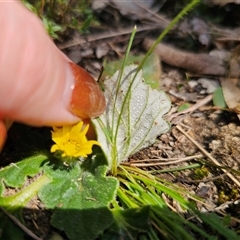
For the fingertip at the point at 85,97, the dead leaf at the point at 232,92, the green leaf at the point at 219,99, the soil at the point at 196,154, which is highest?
the fingertip at the point at 85,97

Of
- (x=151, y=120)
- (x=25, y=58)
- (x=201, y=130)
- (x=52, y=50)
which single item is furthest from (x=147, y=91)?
(x=25, y=58)

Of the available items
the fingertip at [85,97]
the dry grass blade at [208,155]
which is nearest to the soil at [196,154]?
the dry grass blade at [208,155]

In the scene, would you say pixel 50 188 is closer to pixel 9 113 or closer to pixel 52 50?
pixel 9 113

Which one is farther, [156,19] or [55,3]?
[156,19]

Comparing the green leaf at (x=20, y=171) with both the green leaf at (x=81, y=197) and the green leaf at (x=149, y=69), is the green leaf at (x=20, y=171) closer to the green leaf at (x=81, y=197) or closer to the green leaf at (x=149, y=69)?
the green leaf at (x=81, y=197)

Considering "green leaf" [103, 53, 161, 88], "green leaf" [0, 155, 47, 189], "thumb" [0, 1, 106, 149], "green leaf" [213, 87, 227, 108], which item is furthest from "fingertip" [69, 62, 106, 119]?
"green leaf" [213, 87, 227, 108]

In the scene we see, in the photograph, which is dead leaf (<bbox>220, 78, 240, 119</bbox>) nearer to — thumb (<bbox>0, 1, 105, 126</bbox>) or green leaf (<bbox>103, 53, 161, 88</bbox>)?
green leaf (<bbox>103, 53, 161, 88</bbox>)
